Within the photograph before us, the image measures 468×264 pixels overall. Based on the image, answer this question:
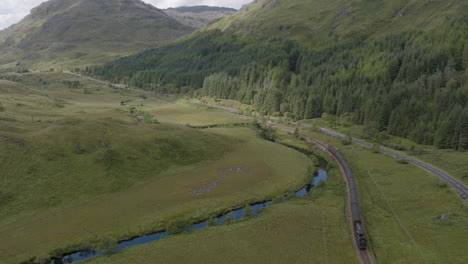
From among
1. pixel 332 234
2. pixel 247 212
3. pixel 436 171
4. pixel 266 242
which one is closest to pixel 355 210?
pixel 332 234

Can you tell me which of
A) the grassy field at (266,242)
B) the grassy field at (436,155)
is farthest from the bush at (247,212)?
the grassy field at (436,155)

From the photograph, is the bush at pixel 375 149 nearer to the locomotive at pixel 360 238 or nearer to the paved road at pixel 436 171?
the paved road at pixel 436 171

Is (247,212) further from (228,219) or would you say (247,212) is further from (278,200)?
(278,200)

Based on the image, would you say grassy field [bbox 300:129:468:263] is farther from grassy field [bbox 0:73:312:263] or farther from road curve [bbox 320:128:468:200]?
grassy field [bbox 0:73:312:263]

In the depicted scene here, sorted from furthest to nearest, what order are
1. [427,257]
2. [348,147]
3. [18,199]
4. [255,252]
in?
1. [348,147]
2. [18,199]
3. [255,252]
4. [427,257]

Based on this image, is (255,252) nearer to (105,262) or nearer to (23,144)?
(105,262)

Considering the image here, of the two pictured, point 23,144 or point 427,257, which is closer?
point 427,257

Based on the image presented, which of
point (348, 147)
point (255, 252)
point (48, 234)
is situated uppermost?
point (348, 147)

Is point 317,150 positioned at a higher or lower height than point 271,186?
higher

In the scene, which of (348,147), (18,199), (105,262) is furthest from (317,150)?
(18,199)
